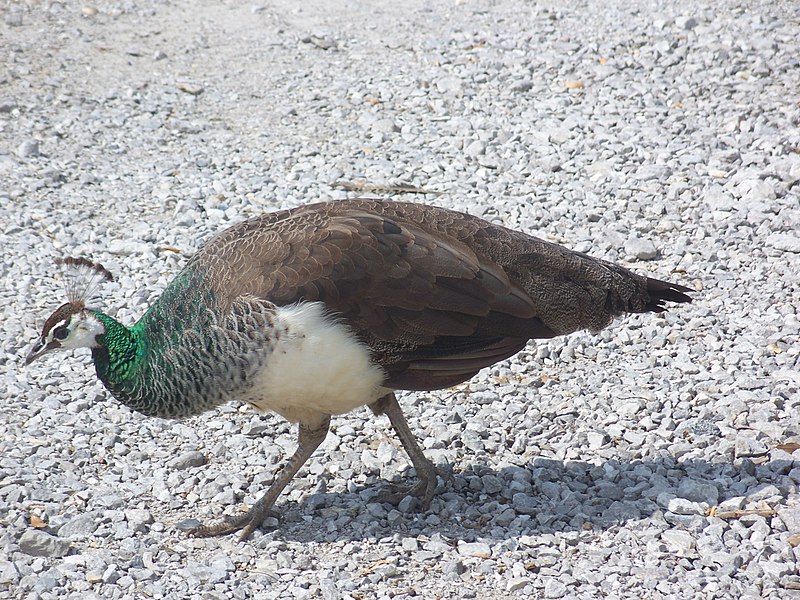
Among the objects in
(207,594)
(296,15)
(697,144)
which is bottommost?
(207,594)

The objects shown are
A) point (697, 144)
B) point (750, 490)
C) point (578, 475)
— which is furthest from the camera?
point (697, 144)

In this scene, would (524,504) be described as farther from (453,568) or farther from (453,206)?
(453,206)

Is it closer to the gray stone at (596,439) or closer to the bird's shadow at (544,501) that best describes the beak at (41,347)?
the bird's shadow at (544,501)

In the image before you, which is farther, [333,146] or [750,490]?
[333,146]

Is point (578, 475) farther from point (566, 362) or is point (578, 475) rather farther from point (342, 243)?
point (342, 243)

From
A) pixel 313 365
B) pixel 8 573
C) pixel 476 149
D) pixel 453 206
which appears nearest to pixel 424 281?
pixel 313 365

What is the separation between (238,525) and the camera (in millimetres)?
4707

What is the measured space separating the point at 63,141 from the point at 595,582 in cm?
586

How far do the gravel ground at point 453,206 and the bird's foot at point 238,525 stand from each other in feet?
0.24

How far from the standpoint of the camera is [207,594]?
4.12 meters

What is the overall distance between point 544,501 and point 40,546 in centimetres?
228

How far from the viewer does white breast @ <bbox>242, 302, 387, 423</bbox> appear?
170 inches

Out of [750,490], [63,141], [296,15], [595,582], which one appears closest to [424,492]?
[595,582]

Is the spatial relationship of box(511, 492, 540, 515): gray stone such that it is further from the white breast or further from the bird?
the white breast
